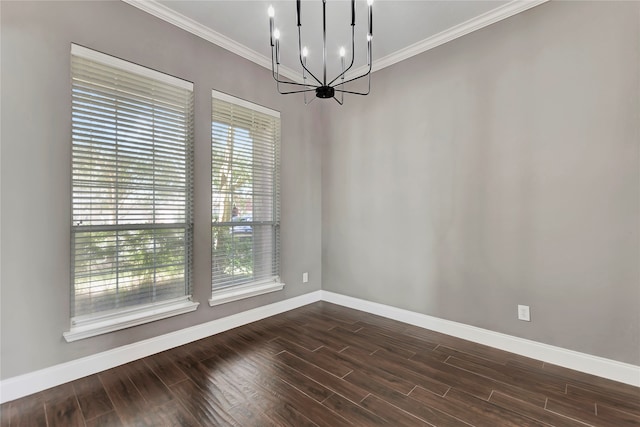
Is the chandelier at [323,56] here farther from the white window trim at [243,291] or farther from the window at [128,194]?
the white window trim at [243,291]

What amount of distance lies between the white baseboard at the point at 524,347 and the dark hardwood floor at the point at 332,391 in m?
0.07

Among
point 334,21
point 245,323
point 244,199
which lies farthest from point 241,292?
point 334,21

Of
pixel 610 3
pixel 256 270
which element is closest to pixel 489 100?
pixel 610 3

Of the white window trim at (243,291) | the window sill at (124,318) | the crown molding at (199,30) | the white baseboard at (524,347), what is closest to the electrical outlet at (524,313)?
the white baseboard at (524,347)

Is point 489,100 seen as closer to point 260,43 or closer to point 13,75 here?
point 260,43

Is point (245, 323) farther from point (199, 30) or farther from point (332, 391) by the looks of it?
point (199, 30)

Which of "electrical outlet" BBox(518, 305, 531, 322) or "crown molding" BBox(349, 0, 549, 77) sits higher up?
"crown molding" BBox(349, 0, 549, 77)

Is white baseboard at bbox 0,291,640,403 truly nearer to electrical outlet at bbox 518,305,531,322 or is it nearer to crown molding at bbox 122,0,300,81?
electrical outlet at bbox 518,305,531,322

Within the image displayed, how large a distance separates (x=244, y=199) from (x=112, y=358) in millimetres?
1775

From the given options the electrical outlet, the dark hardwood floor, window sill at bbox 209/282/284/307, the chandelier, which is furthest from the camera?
window sill at bbox 209/282/284/307

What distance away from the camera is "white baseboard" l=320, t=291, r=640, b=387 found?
6.77ft

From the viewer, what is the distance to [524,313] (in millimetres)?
2455

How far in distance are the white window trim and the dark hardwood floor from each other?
0.40 meters

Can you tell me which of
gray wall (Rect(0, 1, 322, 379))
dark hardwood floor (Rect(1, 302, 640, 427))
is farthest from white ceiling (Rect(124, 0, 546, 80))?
dark hardwood floor (Rect(1, 302, 640, 427))
